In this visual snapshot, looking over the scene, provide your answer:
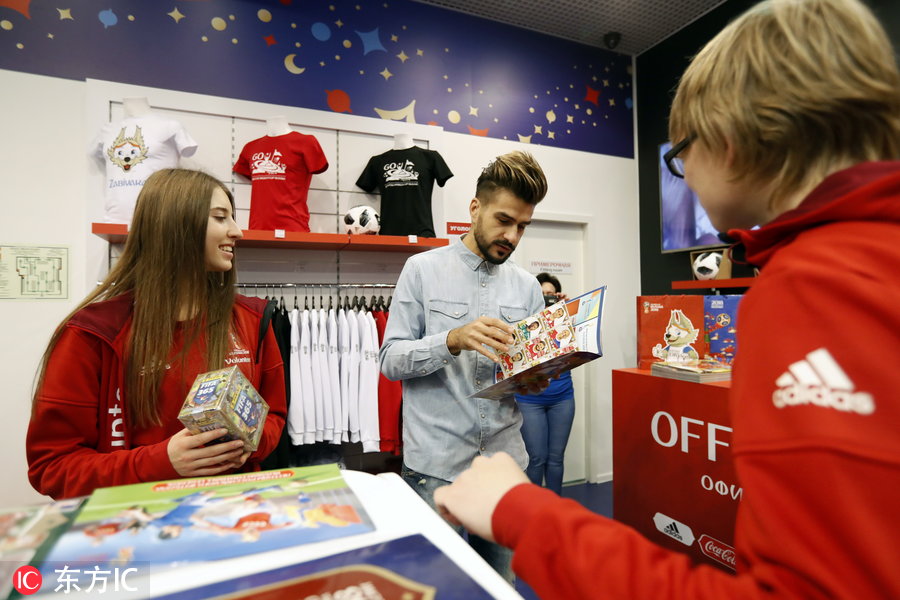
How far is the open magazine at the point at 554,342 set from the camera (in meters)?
1.27

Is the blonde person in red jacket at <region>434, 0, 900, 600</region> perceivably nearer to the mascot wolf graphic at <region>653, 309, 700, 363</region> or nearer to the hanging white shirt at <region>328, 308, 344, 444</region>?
the mascot wolf graphic at <region>653, 309, 700, 363</region>

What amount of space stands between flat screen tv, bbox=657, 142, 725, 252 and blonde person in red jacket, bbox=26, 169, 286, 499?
11.8 ft

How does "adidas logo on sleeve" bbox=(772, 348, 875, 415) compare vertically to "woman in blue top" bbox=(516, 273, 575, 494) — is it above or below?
above

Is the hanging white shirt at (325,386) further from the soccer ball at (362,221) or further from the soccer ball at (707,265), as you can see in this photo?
the soccer ball at (707,265)

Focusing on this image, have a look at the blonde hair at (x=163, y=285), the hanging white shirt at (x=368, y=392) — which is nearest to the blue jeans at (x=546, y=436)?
the hanging white shirt at (x=368, y=392)

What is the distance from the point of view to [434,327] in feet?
5.61

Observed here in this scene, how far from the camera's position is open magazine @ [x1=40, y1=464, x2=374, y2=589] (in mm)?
553

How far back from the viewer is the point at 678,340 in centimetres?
230

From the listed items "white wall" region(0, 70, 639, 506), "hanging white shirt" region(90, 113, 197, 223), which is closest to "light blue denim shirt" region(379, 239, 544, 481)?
"white wall" region(0, 70, 639, 506)

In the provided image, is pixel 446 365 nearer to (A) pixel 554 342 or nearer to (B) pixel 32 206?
(A) pixel 554 342

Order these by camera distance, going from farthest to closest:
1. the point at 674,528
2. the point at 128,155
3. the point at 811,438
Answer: the point at 128,155, the point at 674,528, the point at 811,438

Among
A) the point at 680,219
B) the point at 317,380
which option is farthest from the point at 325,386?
the point at 680,219

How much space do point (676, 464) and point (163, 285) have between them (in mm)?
1991

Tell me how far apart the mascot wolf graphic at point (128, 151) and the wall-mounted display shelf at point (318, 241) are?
0.41 meters
